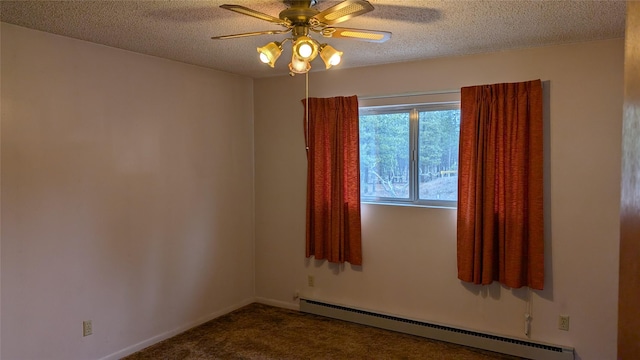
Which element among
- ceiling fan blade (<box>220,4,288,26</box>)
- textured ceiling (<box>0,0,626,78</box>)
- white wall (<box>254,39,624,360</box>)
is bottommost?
white wall (<box>254,39,624,360</box>)

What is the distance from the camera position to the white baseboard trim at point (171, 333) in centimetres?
328

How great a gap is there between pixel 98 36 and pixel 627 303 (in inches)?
127

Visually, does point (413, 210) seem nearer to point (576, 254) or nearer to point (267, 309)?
point (576, 254)

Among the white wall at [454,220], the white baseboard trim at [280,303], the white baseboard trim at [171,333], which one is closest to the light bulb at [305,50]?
the white wall at [454,220]

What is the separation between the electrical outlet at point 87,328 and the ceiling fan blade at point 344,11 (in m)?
2.68

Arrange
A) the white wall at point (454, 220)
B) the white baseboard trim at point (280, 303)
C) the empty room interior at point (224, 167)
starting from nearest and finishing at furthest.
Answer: the empty room interior at point (224, 167), the white wall at point (454, 220), the white baseboard trim at point (280, 303)

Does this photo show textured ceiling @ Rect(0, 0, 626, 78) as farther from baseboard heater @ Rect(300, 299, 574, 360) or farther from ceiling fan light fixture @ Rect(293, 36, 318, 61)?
baseboard heater @ Rect(300, 299, 574, 360)

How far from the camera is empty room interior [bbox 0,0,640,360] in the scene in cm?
262

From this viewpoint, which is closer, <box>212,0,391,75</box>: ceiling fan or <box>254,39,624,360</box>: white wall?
<box>212,0,391,75</box>: ceiling fan

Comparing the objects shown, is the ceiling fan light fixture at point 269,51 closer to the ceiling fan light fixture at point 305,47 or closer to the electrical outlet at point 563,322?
the ceiling fan light fixture at point 305,47

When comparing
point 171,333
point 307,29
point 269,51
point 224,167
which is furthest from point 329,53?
point 171,333

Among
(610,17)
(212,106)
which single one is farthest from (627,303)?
(212,106)

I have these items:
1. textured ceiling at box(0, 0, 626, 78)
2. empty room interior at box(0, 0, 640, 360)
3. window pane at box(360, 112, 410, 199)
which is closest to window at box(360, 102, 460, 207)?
window pane at box(360, 112, 410, 199)

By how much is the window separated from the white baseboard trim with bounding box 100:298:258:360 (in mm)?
1784
